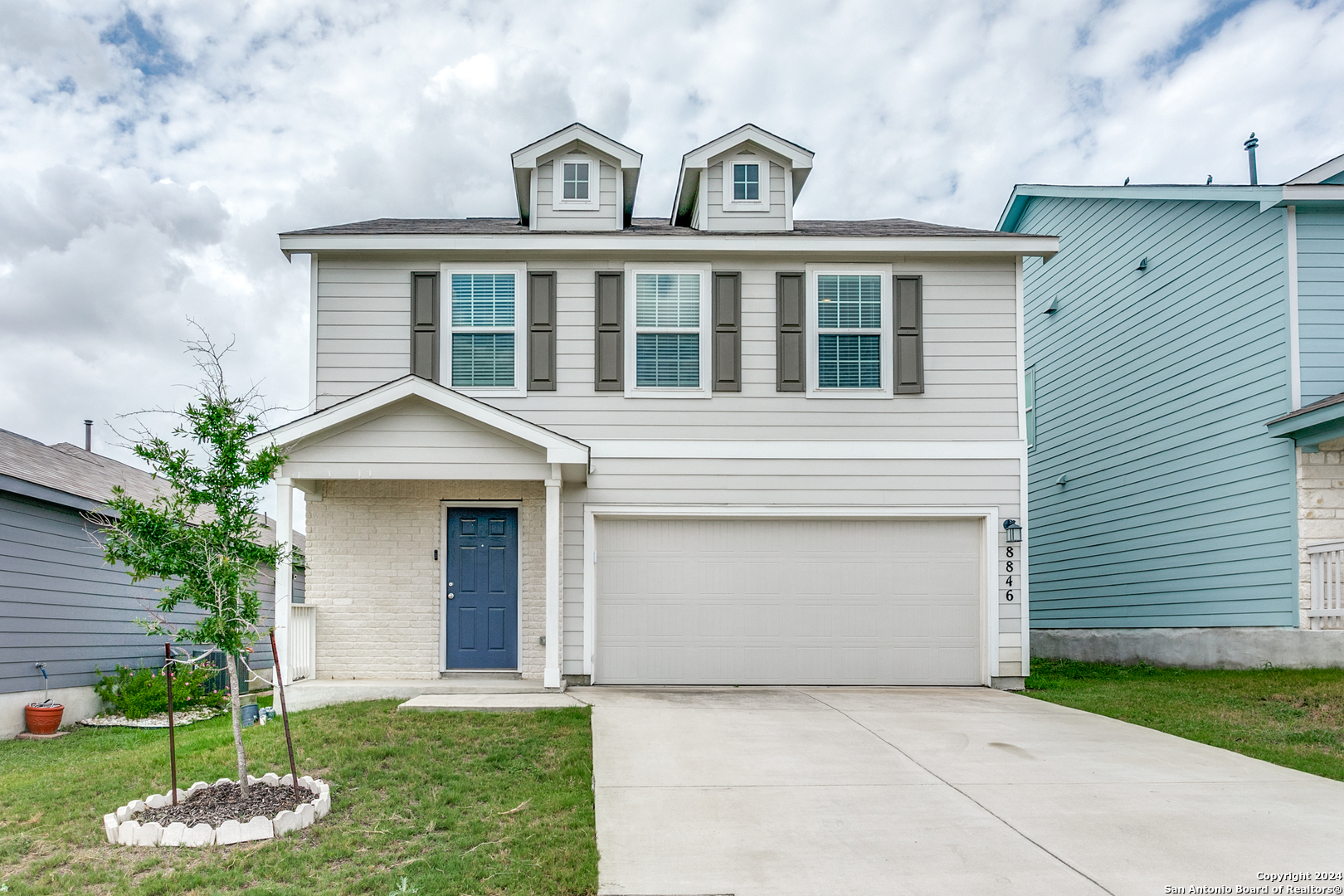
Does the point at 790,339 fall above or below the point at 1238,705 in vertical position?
above

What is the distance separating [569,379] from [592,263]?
51.1 inches

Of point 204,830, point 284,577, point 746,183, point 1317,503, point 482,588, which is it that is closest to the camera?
point 204,830

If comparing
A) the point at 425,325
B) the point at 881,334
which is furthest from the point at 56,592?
the point at 881,334

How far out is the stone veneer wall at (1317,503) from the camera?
941cm

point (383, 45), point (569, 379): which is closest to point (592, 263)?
point (569, 379)

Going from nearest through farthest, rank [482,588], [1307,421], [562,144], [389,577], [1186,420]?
1. [1307,421]
2. [389,577]
3. [482,588]
4. [562,144]
5. [1186,420]

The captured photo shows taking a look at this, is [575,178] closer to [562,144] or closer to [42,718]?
[562,144]

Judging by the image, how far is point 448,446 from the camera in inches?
351

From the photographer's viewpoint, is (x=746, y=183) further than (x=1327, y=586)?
Yes

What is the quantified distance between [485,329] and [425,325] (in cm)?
63

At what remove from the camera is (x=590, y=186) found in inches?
418

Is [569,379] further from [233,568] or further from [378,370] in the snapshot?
[233,568]

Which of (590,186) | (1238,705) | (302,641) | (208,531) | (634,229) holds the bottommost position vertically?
(1238,705)

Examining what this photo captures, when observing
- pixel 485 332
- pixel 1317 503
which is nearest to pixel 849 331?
pixel 485 332
